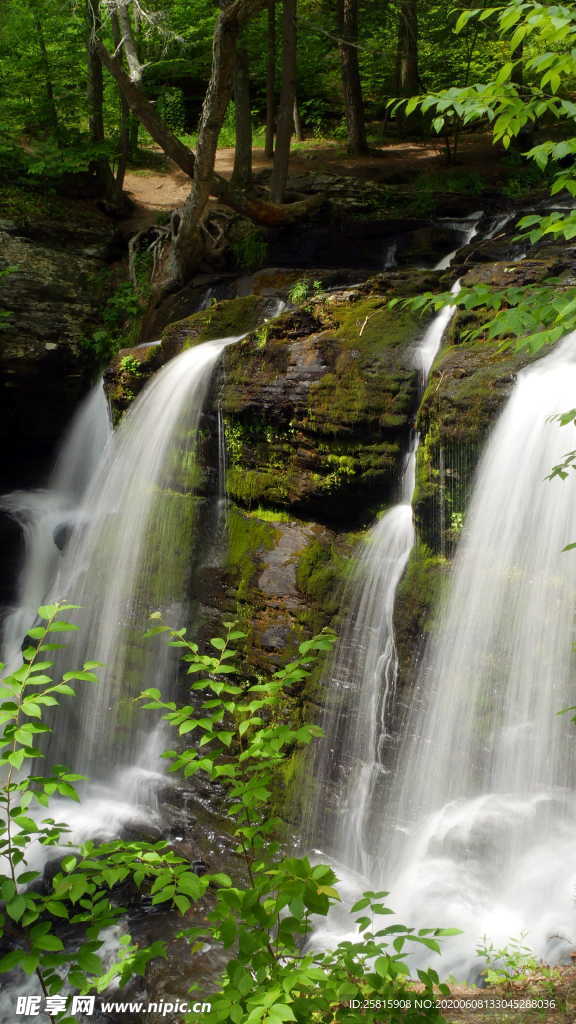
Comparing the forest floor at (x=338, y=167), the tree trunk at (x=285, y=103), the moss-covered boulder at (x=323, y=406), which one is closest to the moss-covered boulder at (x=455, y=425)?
the moss-covered boulder at (x=323, y=406)

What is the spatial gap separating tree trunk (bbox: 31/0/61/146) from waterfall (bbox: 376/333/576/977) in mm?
12668

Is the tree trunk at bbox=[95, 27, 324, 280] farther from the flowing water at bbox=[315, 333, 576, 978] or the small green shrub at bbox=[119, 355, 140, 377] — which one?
the flowing water at bbox=[315, 333, 576, 978]

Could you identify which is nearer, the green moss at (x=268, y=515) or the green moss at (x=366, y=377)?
the green moss at (x=366, y=377)

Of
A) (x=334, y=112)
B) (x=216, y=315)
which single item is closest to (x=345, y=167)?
(x=334, y=112)

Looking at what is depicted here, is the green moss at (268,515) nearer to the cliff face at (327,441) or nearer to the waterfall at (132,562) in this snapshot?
the cliff face at (327,441)

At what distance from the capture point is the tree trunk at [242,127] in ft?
45.3

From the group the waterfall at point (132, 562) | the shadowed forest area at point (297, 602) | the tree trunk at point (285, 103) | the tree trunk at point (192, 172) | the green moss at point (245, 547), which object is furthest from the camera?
the tree trunk at point (285, 103)

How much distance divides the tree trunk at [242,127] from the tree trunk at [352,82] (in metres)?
2.86

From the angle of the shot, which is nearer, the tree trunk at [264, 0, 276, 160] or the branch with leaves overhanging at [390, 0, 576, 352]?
the branch with leaves overhanging at [390, 0, 576, 352]

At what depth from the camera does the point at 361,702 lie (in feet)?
19.0

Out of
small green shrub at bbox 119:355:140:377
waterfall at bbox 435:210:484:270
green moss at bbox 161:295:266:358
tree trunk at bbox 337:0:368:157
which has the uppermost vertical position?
tree trunk at bbox 337:0:368:157

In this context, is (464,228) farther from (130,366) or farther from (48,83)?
(48,83)

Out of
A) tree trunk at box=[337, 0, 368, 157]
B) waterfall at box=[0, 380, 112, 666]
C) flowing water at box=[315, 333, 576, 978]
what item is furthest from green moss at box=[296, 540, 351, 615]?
tree trunk at box=[337, 0, 368, 157]

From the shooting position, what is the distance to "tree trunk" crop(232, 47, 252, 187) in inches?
544
